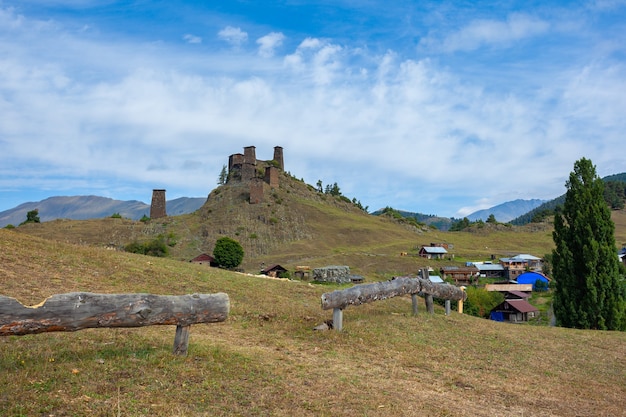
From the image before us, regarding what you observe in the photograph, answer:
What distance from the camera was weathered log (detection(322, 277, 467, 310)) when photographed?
46.6 feet

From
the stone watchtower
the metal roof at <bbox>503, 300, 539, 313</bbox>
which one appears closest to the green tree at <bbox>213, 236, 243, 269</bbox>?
the metal roof at <bbox>503, 300, 539, 313</bbox>

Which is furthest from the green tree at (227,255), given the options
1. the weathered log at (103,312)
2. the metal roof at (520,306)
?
the weathered log at (103,312)

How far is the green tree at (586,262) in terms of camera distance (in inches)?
1041

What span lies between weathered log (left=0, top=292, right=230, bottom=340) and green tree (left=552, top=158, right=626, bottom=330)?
25.1m

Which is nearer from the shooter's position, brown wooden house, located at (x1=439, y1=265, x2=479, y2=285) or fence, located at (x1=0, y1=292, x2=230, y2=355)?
fence, located at (x1=0, y1=292, x2=230, y2=355)

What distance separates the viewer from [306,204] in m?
128

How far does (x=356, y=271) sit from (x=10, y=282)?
212ft

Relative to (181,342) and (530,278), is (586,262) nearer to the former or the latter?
(181,342)

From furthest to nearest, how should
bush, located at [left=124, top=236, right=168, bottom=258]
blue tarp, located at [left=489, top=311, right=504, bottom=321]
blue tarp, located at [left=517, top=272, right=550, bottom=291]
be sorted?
1. blue tarp, located at [left=517, top=272, right=550, bottom=291]
2. bush, located at [left=124, top=236, right=168, bottom=258]
3. blue tarp, located at [left=489, top=311, right=504, bottom=321]

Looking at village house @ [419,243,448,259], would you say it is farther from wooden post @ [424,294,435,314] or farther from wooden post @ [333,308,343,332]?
wooden post @ [333,308,343,332]

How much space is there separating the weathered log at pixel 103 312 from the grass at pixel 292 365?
2.80 feet

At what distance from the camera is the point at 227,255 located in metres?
72.6

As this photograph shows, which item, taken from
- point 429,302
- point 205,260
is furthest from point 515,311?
point 205,260

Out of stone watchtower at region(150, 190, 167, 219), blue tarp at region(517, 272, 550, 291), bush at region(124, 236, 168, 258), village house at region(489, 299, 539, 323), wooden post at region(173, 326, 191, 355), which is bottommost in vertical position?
village house at region(489, 299, 539, 323)
